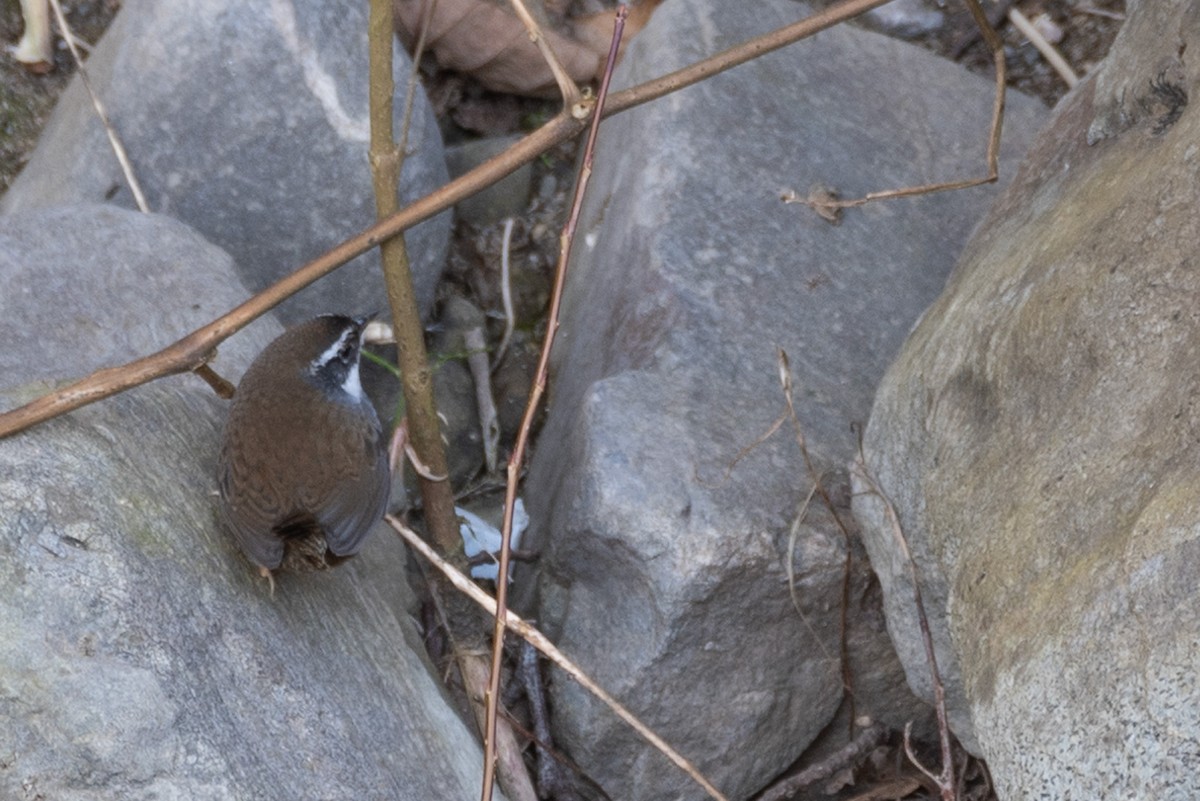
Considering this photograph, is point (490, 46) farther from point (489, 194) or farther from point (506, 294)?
point (506, 294)

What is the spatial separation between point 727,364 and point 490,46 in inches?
79.9

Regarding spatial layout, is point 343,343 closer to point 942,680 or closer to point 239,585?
point 239,585

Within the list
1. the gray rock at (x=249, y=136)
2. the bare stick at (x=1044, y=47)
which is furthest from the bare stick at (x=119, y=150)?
the bare stick at (x=1044, y=47)

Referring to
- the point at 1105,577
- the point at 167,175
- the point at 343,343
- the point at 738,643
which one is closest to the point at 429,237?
the point at 167,175

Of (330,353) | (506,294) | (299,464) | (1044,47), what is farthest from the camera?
(1044,47)

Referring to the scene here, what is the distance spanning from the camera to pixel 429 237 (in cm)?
531

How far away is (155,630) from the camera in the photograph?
304 cm

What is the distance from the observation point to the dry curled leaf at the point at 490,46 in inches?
231

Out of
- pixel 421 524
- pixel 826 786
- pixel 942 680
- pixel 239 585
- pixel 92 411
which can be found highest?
pixel 92 411

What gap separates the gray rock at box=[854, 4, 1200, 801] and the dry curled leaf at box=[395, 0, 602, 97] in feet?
8.40

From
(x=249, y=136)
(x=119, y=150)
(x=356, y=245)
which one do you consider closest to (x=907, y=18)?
(x=249, y=136)

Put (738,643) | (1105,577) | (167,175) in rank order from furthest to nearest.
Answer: (167,175) → (738,643) → (1105,577)

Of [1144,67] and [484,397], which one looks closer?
[1144,67]

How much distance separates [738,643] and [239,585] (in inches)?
62.6
